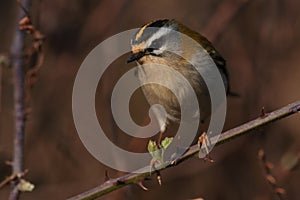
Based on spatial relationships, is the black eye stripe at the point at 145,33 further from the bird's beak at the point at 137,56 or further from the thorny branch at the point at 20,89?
the thorny branch at the point at 20,89

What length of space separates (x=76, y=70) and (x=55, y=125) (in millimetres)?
439

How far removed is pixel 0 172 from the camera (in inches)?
161

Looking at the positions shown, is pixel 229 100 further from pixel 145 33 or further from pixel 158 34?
pixel 145 33

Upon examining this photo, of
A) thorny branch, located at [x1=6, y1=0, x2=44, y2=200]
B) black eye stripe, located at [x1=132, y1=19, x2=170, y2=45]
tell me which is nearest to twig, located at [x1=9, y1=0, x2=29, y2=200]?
thorny branch, located at [x1=6, y1=0, x2=44, y2=200]

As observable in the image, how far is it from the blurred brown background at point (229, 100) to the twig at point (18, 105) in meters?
1.51

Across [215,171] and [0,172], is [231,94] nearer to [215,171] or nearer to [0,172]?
[215,171]

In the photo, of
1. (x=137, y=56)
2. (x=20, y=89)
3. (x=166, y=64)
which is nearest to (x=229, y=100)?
(x=166, y=64)

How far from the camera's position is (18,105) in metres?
2.61

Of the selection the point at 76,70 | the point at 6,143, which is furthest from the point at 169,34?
the point at 6,143

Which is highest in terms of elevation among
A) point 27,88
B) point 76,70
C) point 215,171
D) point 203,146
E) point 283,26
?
point 76,70

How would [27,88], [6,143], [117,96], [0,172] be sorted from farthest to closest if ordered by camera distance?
[6,143] → [0,172] → [117,96] → [27,88]

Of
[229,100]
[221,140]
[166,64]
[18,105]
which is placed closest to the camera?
[221,140]

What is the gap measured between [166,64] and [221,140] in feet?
3.97

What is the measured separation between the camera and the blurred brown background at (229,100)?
4359mm
